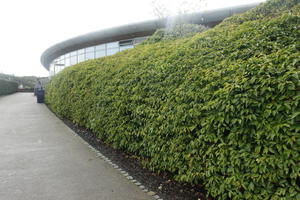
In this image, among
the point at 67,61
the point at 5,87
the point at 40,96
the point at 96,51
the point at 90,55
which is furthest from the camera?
the point at 67,61

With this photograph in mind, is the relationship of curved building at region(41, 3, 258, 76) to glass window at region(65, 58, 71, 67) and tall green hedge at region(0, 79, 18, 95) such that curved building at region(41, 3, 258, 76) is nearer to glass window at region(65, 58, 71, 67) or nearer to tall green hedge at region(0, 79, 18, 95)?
glass window at region(65, 58, 71, 67)

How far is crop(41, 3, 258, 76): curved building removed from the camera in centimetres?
1334

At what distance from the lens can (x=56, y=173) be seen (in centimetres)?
378

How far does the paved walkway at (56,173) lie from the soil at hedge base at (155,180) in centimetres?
23

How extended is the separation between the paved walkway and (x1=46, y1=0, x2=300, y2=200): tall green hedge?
0.67 metres

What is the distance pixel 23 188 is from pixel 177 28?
6.69m

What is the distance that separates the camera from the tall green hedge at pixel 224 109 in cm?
207

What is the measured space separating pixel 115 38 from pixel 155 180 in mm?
17272

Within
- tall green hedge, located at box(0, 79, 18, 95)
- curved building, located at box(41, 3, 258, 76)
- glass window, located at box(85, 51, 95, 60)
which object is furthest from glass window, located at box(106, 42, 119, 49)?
tall green hedge, located at box(0, 79, 18, 95)

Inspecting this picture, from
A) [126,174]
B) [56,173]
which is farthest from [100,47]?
[126,174]

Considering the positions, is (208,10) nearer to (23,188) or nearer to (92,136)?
(92,136)

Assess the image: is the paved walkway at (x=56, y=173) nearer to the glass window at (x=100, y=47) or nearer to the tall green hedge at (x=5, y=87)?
the glass window at (x=100, y=47)

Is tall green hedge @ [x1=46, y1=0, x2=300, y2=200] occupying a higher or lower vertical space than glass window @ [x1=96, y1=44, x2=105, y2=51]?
lower

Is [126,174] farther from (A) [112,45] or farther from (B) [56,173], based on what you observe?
(A) [112,45]
